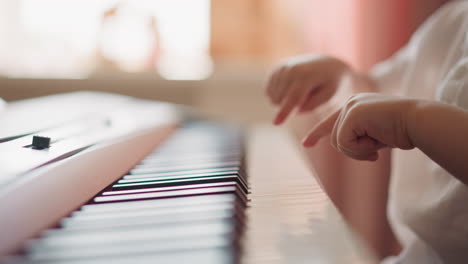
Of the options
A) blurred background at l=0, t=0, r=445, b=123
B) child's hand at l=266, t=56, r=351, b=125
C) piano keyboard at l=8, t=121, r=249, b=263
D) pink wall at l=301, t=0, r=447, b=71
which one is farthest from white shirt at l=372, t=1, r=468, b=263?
blurred background at l=0, t=0, r=445, b=123

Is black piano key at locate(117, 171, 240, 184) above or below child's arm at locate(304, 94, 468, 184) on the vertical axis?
below

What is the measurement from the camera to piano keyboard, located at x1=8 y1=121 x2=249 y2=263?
11.4 inches

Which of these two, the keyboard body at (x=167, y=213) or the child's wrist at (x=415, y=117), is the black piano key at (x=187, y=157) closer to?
the keyboard body at (x=167, y=213)

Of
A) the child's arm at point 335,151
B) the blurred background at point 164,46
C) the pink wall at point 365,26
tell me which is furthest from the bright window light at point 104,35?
the child's arm at point 335,151

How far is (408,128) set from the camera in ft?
1.32

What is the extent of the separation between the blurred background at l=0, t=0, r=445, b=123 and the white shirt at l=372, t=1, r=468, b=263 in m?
0.71

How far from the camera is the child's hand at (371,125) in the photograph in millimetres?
404

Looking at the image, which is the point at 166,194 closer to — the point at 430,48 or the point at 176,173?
the point at 176,173

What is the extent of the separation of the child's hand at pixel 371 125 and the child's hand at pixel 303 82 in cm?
25

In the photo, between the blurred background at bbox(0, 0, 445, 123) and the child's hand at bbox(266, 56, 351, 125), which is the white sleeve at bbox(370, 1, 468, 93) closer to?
the child's hand at bbox(266, 56, 351, 125)

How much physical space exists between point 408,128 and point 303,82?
0.98ft

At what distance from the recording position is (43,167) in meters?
0.40

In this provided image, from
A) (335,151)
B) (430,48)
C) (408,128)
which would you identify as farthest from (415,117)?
(335,151)

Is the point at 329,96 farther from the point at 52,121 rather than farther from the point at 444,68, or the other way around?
the point at 52,121
